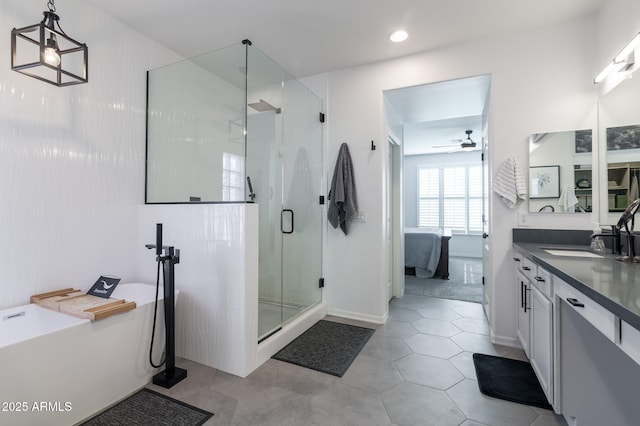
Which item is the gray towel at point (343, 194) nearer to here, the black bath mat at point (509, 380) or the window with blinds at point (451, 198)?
the black bath mat at point (509, 380)

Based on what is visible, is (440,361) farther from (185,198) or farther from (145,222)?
(145,222)

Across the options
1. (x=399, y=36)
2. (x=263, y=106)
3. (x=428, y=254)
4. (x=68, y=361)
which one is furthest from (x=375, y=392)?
(x=428, y=254)

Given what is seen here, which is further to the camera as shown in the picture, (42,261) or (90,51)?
(90,51)

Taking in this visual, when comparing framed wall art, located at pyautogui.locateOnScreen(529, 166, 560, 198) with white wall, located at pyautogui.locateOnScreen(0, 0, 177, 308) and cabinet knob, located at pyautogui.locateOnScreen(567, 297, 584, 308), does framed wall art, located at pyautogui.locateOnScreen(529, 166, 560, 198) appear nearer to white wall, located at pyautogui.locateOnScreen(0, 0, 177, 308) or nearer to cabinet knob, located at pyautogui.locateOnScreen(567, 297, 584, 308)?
cabinet knob, located at pyautogui.locateOnScreen(567, 297, 584, 308)

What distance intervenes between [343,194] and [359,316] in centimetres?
134

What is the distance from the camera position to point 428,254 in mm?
5254

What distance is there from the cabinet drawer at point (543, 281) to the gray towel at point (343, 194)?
5.62ft

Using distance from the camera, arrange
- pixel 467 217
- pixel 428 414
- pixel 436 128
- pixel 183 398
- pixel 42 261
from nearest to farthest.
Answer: pixel 428 414, pixel 183 398, pixel 42 261, pixel 436 128, pixel 467 217

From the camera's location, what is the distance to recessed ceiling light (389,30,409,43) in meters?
2.66

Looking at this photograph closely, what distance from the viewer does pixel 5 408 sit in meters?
1.36

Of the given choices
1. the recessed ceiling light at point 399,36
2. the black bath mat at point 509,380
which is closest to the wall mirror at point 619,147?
the black bath mat at point 509,380

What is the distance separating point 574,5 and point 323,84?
2.25m

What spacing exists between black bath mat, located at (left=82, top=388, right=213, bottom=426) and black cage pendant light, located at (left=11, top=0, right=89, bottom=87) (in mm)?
1860

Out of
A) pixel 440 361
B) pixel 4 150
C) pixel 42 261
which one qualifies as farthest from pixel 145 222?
pixel 440 361
